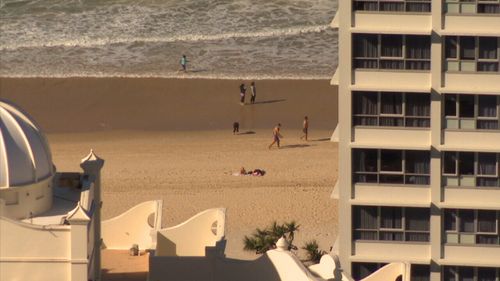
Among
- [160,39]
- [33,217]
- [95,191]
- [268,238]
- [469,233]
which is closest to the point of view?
[33,217]

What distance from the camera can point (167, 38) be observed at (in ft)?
262

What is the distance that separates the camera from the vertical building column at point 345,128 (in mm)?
37500

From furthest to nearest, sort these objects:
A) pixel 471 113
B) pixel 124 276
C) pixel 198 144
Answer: pixel 198 144
pixel 124 276
pixel 471 113

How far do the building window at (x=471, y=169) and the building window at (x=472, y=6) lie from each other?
10.6 feet

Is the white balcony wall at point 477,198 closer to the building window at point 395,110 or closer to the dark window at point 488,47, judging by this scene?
the building window at point 395,110

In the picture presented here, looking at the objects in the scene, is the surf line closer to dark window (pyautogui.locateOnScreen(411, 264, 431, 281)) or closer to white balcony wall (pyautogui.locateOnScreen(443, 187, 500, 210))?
dark window (pyautogui.locateOnScreen(411, 264, 431, 281))

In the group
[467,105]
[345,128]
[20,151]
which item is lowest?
[20,151]

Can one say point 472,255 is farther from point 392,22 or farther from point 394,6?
point 394,6

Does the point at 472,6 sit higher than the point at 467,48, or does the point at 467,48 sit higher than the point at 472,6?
the point at 472,6

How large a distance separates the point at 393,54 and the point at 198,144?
23368 mm

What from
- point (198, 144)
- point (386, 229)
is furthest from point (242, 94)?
point (386, 229)

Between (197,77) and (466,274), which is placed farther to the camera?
(197,77)

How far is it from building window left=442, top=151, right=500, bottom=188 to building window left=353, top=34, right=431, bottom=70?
2.21 meters

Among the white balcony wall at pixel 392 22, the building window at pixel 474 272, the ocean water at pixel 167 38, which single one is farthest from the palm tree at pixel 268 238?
the ocean water at pixel 167 38
